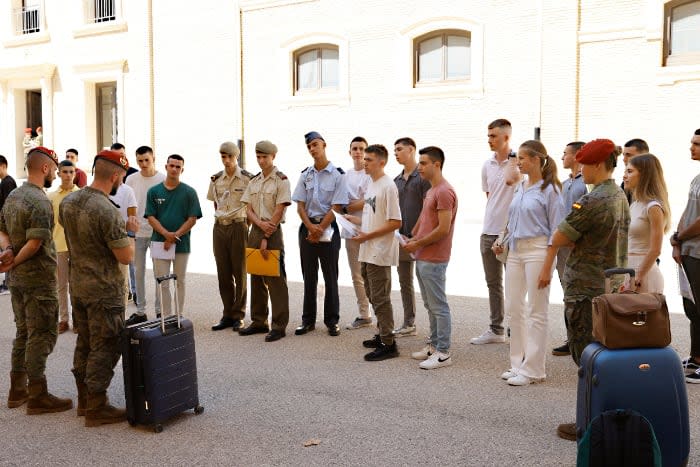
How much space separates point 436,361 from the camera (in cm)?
689

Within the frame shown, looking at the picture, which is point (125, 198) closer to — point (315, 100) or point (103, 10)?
point (315, 100)

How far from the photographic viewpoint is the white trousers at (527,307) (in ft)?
20.2

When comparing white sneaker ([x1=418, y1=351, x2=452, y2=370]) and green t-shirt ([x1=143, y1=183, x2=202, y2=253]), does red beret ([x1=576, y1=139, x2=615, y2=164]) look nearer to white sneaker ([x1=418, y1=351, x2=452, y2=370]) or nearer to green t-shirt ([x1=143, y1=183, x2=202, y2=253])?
white sneaker ([x1=418, y1=351, x2=452, y2=370])

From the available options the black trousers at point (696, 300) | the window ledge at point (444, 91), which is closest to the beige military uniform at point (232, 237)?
the black trousers at point (696, 300)

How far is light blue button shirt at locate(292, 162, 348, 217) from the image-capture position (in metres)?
8.37

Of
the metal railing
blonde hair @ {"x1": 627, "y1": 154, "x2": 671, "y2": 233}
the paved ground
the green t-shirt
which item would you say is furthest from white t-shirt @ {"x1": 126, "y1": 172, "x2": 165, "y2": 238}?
the metal railing

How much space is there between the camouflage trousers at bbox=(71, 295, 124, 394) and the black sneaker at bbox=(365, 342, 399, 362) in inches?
98.5

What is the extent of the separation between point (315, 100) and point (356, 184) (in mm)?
11479

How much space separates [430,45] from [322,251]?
11.8 meters

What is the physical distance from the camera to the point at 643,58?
1623 centimetres

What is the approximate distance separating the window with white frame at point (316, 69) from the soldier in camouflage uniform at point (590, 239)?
15287 millimetres

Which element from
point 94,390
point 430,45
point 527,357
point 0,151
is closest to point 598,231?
point 527,357

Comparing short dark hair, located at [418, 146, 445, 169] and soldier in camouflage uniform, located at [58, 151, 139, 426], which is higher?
short dark hair, located at [418, 146, 445, 169]

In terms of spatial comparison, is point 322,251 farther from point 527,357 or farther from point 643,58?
point 643,58
